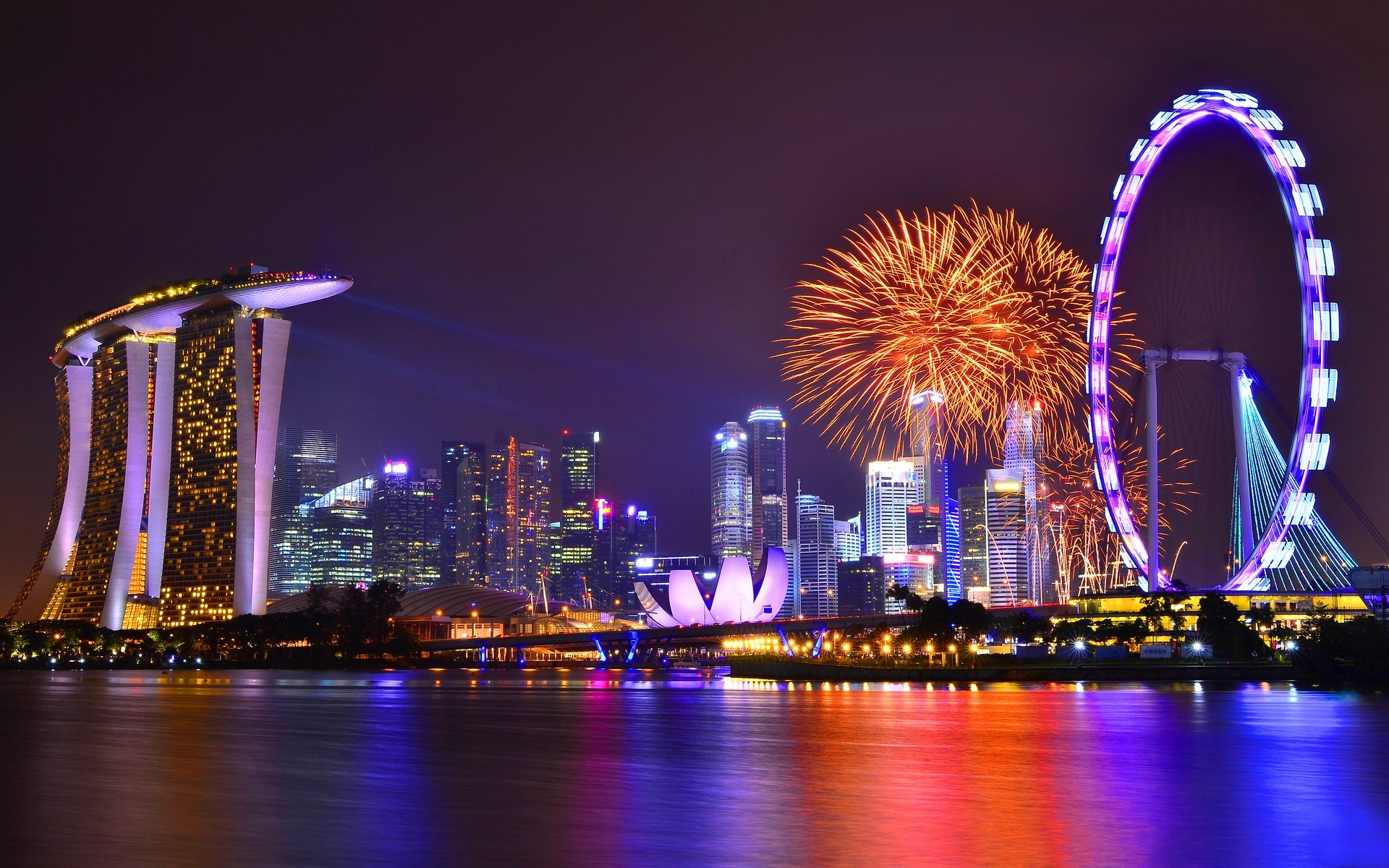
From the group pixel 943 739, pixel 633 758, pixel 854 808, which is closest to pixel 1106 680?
pixel 943 739

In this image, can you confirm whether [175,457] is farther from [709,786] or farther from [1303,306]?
[709,786]

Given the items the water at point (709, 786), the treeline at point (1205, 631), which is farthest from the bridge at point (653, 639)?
the water at point (709, 786)

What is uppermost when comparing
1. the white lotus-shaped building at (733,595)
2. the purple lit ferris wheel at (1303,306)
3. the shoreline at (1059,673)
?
the purple lit ferris wheel at (1303,306)

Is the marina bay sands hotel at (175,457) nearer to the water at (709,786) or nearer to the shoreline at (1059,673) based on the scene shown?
the shoreline at (1059,673)

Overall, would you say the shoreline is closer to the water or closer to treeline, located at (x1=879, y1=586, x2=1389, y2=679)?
treeline, located at (x1=879, y1=586, x2=1389, y2=679)

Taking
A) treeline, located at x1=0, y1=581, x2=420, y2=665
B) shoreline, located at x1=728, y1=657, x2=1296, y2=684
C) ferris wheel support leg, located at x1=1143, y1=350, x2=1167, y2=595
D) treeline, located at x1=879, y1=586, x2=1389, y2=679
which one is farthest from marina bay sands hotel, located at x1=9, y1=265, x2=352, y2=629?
ferris wheel support leg, located at x1=1143, y1=350, x2=1167, y2=595

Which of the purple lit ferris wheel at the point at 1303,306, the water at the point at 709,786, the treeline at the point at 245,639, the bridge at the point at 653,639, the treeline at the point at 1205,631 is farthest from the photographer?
the treeline at the point at 245,639

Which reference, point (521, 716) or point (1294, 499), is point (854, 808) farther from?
point (1294, 499)
